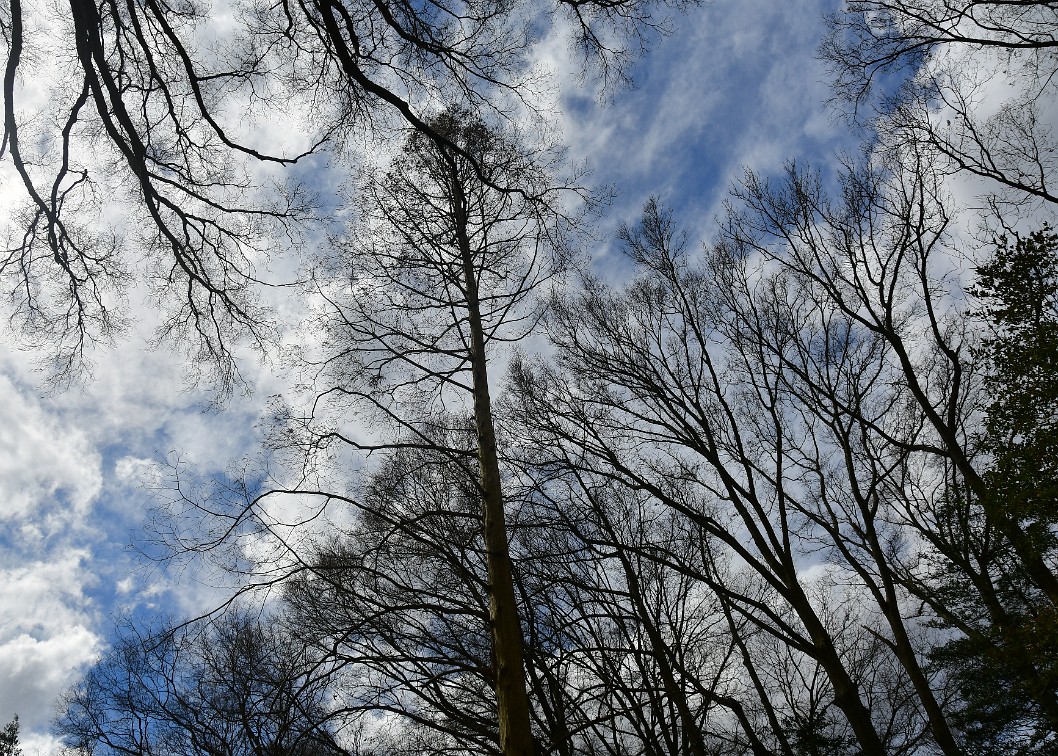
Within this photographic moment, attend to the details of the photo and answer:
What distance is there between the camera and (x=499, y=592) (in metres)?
4.73

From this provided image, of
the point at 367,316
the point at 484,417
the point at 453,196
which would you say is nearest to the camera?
the point at 484,417

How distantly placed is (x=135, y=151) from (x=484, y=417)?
347cm

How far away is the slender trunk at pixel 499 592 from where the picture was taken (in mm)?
4234

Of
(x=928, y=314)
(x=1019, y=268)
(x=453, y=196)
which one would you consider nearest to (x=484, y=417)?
(x=453, y=196)

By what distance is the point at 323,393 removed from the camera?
574 cm

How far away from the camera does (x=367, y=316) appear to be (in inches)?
246

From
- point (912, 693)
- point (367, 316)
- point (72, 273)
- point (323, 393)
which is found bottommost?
point (912, 693)

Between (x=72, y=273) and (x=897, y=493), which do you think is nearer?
(x=72, y=273)

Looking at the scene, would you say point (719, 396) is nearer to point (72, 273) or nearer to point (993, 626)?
point (993, 626)

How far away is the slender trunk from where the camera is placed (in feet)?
13.9

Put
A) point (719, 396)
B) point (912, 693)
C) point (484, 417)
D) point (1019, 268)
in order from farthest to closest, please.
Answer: point (912, 693)
point (719, 396)
point (1019, 268)
point (484, 417)

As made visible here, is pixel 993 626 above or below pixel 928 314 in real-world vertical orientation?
below

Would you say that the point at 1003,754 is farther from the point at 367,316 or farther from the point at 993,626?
the point at 367,316

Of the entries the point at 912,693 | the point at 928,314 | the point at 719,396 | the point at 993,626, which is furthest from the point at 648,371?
the point at 912,693
